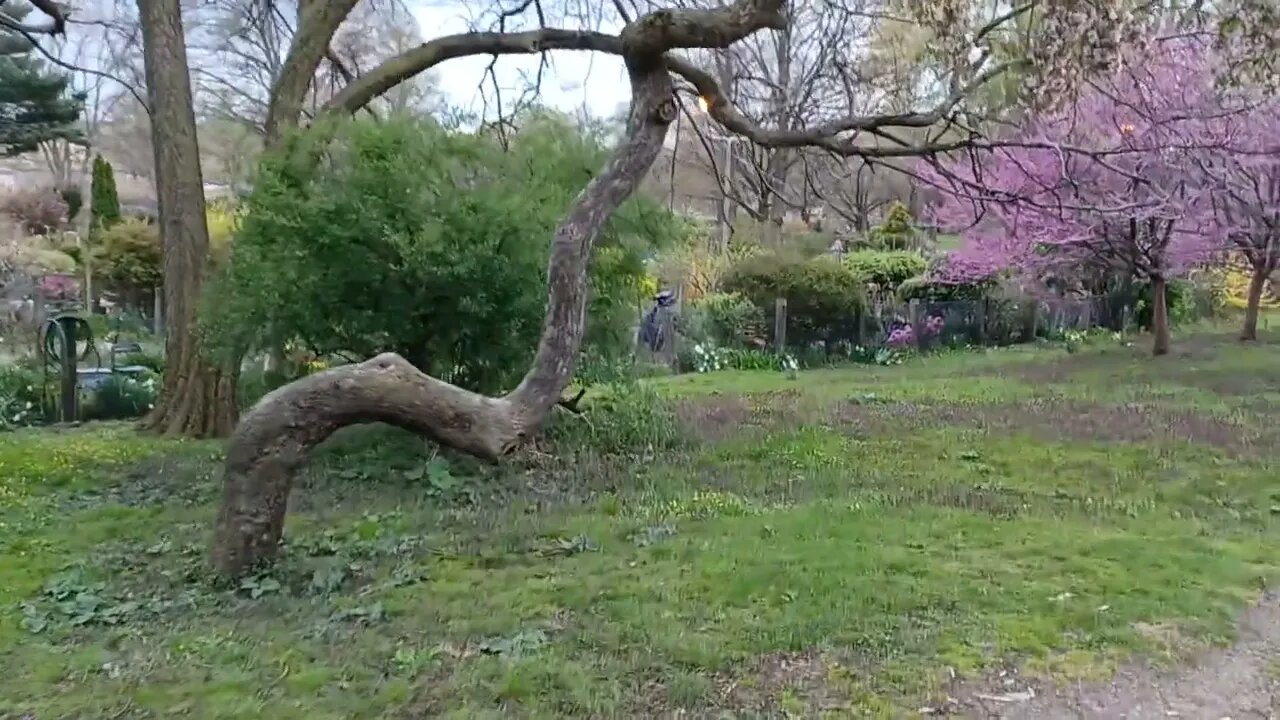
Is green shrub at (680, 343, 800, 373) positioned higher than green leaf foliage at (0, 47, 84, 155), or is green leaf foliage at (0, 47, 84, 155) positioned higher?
green leaf foliage at (0, 47, 84, 155)

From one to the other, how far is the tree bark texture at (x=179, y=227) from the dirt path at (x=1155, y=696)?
8.07 metres

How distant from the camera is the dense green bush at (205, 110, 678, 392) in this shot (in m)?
7.92

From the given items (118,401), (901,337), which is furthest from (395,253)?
(901,337)

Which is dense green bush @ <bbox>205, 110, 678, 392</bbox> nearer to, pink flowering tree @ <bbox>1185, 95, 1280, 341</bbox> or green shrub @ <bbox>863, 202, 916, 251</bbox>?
pink flowering tree @ <bbox>1185, 95, 1280, 341</bbox>

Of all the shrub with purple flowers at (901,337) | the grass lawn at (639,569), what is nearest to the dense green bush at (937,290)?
the shrub with purple flowers at (901,337)

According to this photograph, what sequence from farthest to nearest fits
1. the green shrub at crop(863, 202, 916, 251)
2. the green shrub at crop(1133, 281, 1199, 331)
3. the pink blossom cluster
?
the green shrub at crop(863, 202, 916, 251) < the green shrub at crop(1133, 281, 1199, 331) < the pink blossom cluster

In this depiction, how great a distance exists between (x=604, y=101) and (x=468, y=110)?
1.79 meters

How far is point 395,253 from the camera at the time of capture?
8.00 meters

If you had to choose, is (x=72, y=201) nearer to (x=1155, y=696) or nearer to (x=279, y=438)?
(x=279, y=438)

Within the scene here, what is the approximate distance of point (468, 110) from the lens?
10.0 meters

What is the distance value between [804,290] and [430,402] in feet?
40.2

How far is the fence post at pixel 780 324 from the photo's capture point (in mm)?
17500

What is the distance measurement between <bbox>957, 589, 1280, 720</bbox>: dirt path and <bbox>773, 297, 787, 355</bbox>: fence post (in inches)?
524

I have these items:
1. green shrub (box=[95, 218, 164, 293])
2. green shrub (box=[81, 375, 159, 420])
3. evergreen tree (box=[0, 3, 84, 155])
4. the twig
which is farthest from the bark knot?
evergreen tree (box=[0, 3, 84, 155])
